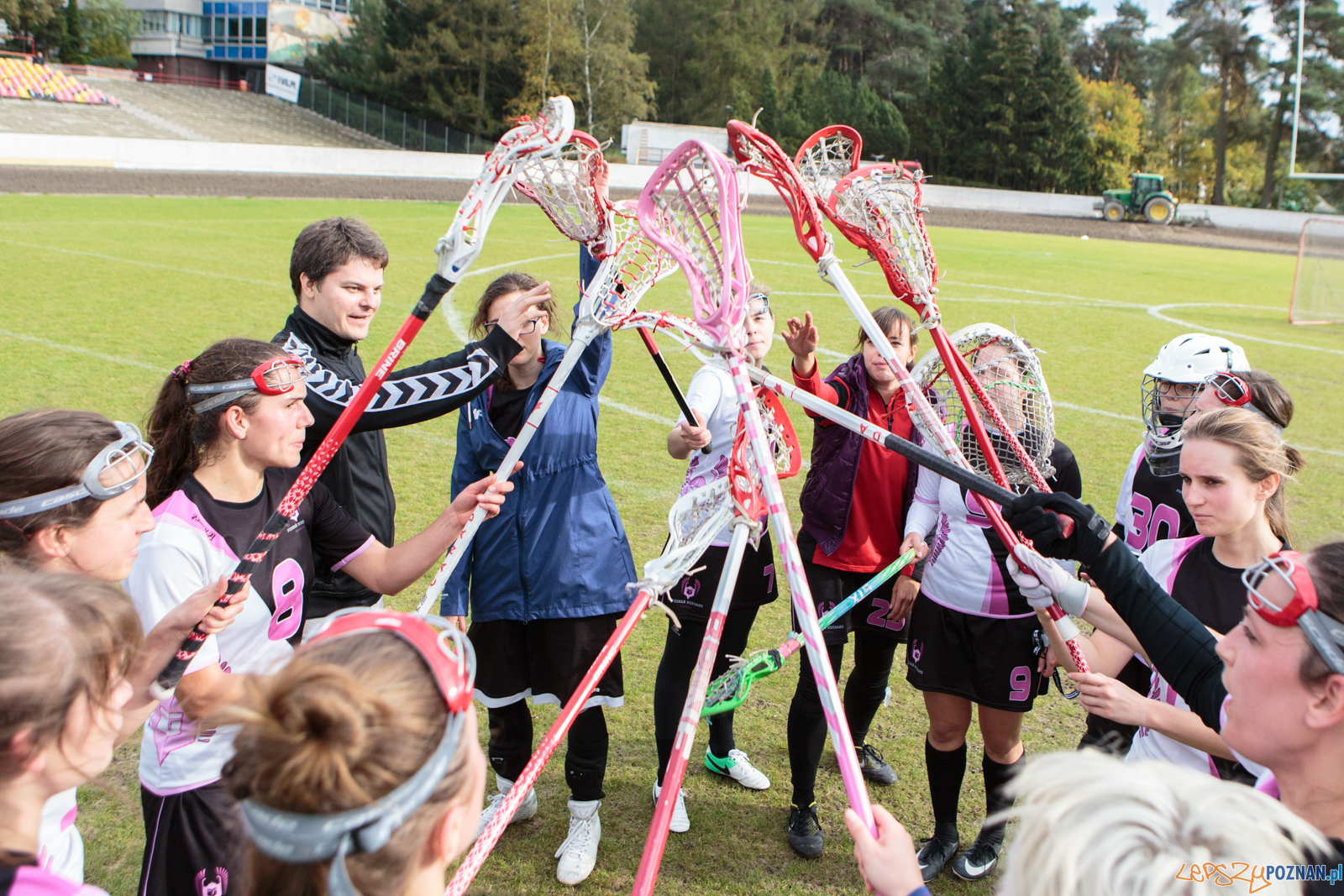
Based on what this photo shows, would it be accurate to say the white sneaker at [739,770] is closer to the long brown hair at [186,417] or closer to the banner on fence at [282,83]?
the long brown hair at [186,417]

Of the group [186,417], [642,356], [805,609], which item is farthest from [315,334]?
[642,356]

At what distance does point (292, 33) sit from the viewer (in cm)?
6344

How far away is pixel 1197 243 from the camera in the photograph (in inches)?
1357

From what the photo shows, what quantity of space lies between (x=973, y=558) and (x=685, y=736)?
1748 mm

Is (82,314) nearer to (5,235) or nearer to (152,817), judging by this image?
(5,235)

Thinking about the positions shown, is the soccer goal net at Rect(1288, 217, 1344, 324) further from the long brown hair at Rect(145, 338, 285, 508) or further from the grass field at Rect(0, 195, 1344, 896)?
the long brown hair at Rect(145, 338, 285, 508)

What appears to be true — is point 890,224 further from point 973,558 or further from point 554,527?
point 554,527

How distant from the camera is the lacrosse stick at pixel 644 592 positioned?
2.03 metres

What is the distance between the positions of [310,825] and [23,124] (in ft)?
147

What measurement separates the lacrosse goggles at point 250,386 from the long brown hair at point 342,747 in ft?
4.66

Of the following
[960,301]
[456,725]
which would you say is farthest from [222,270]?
[456,725]

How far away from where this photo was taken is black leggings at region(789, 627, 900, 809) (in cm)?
366

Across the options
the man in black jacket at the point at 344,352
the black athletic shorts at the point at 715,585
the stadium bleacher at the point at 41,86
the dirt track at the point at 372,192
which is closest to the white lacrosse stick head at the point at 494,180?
the man in black jacket at the point at 344,352

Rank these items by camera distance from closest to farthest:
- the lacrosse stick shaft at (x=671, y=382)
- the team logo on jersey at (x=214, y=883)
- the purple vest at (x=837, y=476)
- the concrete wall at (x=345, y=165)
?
the team logo on jersey at (x=214, y=883) → the lacrosse stick shaft at (x=671, y=382) → the purple vest at (x=837, y=476) → the concrete wall at (x=345, y=165)
